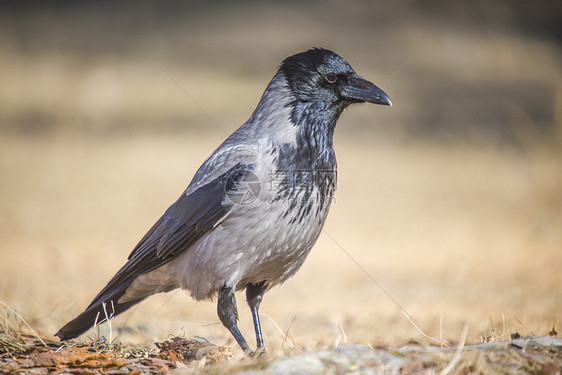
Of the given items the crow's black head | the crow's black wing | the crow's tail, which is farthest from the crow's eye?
the crow's tail

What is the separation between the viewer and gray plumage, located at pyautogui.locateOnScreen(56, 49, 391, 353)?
3.30 meters

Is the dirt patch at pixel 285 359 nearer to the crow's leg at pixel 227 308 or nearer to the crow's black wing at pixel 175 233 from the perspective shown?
the crow's leg at pixel 227 308

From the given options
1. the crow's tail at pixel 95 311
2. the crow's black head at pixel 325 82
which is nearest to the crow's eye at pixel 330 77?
the crow's black head at pixel 325 82

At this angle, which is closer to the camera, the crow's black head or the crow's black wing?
the crow's black wing

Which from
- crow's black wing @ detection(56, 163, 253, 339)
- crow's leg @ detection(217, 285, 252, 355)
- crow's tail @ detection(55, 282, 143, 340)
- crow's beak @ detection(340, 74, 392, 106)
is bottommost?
crow's tail @ detection(55, 282, 143, 340)

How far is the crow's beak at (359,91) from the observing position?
12.1 feet

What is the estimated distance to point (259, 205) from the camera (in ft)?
10.7

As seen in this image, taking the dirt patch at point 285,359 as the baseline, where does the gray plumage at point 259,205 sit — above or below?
above

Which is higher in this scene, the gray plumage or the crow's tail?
the gray plumage

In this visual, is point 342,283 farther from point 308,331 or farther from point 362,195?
point 362,195

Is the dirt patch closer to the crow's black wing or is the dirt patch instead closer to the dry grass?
the dry grass

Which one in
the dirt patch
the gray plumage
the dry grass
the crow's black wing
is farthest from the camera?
the dry grass

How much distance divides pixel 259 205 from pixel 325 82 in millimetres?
932

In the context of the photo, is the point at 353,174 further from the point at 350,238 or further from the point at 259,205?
the point at 259,205
